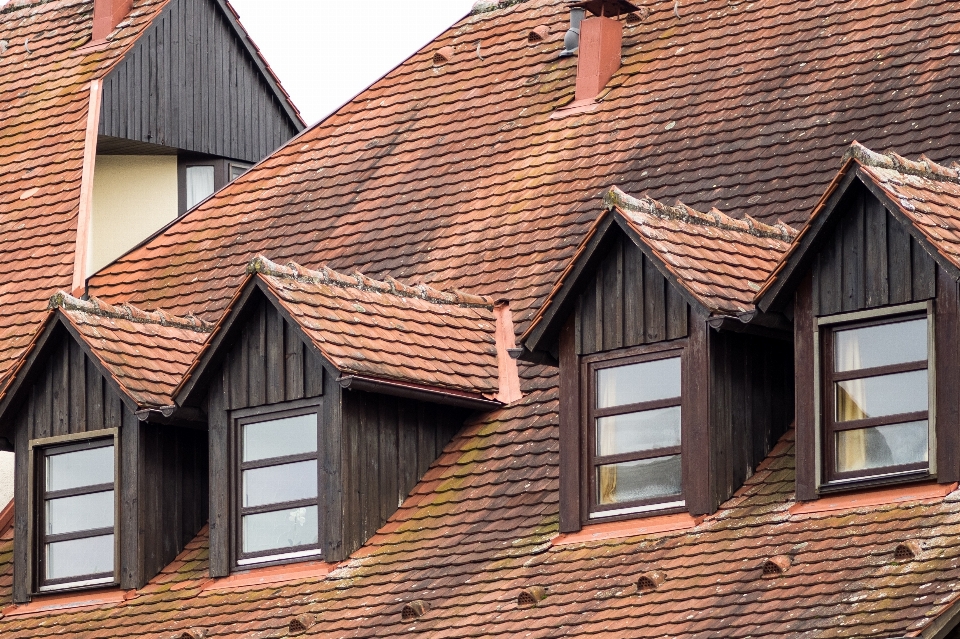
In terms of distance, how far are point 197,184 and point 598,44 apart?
6176 millimetres

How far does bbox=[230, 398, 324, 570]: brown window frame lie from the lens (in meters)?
18.6

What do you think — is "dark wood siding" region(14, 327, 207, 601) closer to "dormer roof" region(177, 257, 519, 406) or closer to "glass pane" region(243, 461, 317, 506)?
"dormer roof" region(177, 257, 519, 406)

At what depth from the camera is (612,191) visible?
1738 cm

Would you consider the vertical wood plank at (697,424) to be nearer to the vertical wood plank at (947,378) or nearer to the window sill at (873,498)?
the window sill at (873,498)

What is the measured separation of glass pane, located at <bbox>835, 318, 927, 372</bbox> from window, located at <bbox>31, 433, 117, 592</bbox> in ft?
22.3

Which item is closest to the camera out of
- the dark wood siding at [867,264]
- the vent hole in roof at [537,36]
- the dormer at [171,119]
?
the dark wood siding at [867,264]

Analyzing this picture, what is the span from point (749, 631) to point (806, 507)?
54.4 inches

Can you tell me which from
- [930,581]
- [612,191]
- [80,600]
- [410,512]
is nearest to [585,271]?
[612,191]

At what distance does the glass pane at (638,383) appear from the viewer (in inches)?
673

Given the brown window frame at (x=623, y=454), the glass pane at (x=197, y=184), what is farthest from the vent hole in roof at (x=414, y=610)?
the glass pane at (x=197, y=184)

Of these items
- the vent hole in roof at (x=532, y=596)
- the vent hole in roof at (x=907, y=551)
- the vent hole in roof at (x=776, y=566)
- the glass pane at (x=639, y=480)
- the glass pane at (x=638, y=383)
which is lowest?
the vent hole in roof at (x=532, y=596)

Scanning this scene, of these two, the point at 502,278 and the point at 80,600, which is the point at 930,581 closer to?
the point at 502,278

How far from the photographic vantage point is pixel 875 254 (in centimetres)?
1588

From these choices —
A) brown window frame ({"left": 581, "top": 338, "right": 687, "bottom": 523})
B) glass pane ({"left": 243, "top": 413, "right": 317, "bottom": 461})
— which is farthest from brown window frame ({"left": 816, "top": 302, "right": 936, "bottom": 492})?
glass pane ({"left": 243, "top": 413, "right": 317, "bottom": 461})
